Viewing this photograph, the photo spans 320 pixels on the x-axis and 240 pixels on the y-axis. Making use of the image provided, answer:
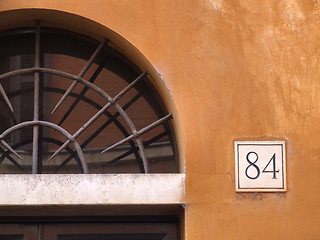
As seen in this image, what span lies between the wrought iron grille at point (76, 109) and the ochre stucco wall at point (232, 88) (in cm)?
37

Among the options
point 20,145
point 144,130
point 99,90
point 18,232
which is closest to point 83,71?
point 99,90

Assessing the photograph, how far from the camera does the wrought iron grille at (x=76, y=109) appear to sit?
20.2 ft

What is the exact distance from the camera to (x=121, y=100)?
6.27 meters

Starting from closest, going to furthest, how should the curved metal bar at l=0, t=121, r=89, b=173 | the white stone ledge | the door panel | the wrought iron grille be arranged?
the white stone ledge
the curved metal bar at l=0, t=121, r=89, b=173
the wrought iron grille
the door panel

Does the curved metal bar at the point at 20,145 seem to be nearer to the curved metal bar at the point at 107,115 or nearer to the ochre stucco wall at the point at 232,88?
the curved metal bar at the point at 107,115

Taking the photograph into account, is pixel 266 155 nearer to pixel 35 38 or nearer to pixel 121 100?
pixel 121 100

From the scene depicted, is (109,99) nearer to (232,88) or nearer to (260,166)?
(232,88)

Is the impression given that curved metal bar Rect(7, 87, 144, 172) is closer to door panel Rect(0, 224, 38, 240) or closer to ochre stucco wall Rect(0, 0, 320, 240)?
ochre stucco wall Rect(0, 0, 320, 240)

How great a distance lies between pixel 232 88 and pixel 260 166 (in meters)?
0.70

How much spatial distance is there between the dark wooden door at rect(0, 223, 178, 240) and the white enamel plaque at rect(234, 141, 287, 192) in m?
0.95

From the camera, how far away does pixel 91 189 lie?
5727 millimetres

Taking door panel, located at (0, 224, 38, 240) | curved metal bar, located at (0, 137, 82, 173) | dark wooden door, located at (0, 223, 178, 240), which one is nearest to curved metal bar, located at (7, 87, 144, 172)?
curved metal bar, located at (0, 137, 82, 173)

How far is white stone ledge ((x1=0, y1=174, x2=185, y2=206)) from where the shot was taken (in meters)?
5.68

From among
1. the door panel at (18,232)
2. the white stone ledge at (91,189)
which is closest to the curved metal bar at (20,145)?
the white stone ledge at (91,189)
